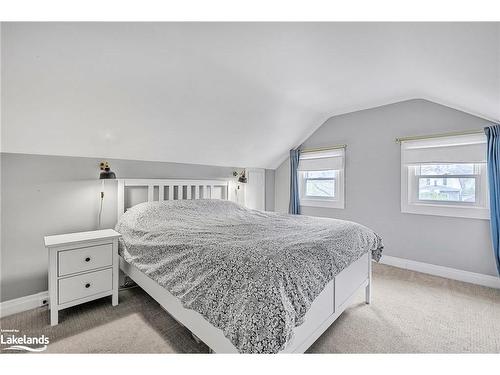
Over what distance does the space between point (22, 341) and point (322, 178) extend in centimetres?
397

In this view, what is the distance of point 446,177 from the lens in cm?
291

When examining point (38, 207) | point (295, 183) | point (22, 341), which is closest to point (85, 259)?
point (22, 341)

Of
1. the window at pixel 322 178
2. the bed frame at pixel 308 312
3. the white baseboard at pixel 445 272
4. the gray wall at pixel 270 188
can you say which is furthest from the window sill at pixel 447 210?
the gray wall at pixel 270 188

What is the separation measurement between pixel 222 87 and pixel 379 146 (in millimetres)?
2432

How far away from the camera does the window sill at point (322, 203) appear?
3.85 m

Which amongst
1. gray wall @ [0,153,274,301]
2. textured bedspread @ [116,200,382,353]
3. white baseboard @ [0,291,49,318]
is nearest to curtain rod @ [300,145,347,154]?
textured bedspread @ [116,200,382,353]

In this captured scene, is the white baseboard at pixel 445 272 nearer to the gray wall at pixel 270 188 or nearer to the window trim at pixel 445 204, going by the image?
the window trim at pixel 445 204

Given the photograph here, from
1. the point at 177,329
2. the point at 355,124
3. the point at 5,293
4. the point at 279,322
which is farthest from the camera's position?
the point at 355,124

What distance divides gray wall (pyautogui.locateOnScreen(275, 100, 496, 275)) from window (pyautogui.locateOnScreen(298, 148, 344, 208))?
0.43 feet

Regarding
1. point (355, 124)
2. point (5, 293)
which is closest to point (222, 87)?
point (355, 124)

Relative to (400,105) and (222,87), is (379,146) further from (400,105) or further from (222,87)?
(222,87)

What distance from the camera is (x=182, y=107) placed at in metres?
2.41

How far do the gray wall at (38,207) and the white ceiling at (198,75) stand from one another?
0.56 ft

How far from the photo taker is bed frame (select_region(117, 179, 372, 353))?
1263 mm
